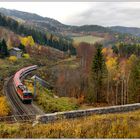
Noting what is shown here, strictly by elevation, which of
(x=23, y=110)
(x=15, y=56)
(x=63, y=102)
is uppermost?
(x=15, y=56)

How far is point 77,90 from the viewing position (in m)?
15.5

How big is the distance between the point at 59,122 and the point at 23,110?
5.65 metres

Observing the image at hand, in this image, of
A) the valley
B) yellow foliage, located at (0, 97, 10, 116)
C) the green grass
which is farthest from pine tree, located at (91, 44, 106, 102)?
yellow foliage, located at (0, 97, 10, 116)

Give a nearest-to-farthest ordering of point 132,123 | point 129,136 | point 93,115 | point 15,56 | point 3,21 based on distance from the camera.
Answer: point 129,136, point 132,123, point 93,115, point 15,56, point 3,21

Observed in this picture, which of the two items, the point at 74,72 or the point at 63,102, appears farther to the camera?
the point at 74,72

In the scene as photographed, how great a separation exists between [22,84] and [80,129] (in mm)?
9152

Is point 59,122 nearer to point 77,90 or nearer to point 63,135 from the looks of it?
point 63,135

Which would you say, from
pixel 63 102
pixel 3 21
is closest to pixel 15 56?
pixel 63 102

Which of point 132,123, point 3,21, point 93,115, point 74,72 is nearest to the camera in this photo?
point 132,123

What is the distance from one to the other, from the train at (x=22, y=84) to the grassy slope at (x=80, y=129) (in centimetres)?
593

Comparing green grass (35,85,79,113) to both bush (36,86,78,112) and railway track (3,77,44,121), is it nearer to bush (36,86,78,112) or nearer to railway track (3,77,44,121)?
bush (36,86,78,112)

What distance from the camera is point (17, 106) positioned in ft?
47.7

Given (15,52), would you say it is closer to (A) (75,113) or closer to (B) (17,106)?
(B) (17,106)

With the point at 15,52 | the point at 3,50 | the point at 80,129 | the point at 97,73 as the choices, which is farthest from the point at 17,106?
the point at 80,129
